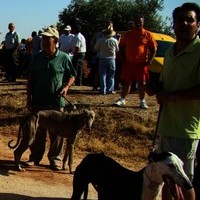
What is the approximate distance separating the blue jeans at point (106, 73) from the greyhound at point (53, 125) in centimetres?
546

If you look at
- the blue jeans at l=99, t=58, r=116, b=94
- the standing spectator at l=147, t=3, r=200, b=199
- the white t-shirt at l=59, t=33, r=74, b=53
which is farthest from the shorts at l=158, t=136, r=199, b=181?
the white t-shirt at l=59, t=33, r=74, b=53

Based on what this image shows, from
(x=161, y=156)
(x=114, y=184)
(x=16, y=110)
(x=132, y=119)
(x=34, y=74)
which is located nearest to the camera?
(x=161, y=156)

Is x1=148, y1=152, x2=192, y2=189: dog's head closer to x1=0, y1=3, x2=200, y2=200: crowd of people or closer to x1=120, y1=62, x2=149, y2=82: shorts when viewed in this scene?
x1=0, y1=3, x2=200, y2=200: crowd of people

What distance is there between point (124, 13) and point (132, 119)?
30403 mm

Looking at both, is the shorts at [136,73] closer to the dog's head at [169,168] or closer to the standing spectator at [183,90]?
the standing spectator at [183,90]

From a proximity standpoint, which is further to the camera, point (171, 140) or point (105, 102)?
point (105, 102)

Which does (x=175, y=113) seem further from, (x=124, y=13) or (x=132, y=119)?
(x=124, y=13)

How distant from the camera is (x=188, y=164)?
4.55 m

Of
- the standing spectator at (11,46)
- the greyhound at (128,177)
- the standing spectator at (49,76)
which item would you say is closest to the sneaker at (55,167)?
the standing spectator at (49,76)

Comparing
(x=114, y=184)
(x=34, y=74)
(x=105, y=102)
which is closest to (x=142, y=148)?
(x=105, y=102)

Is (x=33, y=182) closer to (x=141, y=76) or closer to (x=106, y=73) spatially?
(x=141, y=76)

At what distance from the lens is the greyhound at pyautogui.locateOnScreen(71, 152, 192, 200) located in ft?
14.4

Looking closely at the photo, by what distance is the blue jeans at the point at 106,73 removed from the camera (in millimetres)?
13039

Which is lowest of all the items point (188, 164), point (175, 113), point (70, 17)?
point (188, 164)
